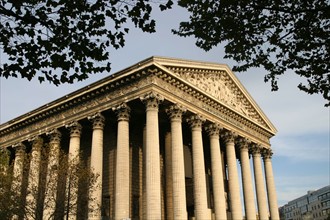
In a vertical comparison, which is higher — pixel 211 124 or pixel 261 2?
pixel 211 124

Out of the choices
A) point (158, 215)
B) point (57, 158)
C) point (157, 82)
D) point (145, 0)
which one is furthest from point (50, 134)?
point (145, 0)

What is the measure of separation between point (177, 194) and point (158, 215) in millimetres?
2631

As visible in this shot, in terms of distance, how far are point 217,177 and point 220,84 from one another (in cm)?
982

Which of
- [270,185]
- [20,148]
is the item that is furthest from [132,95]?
[270,185]

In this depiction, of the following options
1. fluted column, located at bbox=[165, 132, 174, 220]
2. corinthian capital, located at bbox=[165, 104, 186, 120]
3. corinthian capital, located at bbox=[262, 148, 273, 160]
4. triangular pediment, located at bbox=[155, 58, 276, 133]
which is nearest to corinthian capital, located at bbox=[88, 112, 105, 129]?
corinthian capital, located at bbox=[165, 104, 186, 120]

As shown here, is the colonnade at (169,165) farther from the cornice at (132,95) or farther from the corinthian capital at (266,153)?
the corinthian capital at (266,153)

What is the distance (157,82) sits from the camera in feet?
97.8

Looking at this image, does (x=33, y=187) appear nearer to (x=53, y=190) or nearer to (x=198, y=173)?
(x=53, y=190)

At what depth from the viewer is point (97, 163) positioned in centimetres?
3080

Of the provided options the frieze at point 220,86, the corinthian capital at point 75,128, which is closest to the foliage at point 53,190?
the corinthian capital at point 75,128

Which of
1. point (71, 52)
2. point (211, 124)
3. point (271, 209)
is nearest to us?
point (71, 52)

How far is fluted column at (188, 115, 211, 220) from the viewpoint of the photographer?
30031 mm

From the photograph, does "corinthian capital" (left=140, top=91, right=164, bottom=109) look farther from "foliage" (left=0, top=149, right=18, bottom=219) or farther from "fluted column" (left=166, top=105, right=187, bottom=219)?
"foliage" (left=0, top=149, right=18, bottom=219)

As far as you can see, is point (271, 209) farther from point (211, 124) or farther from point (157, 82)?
point (157, 82)
